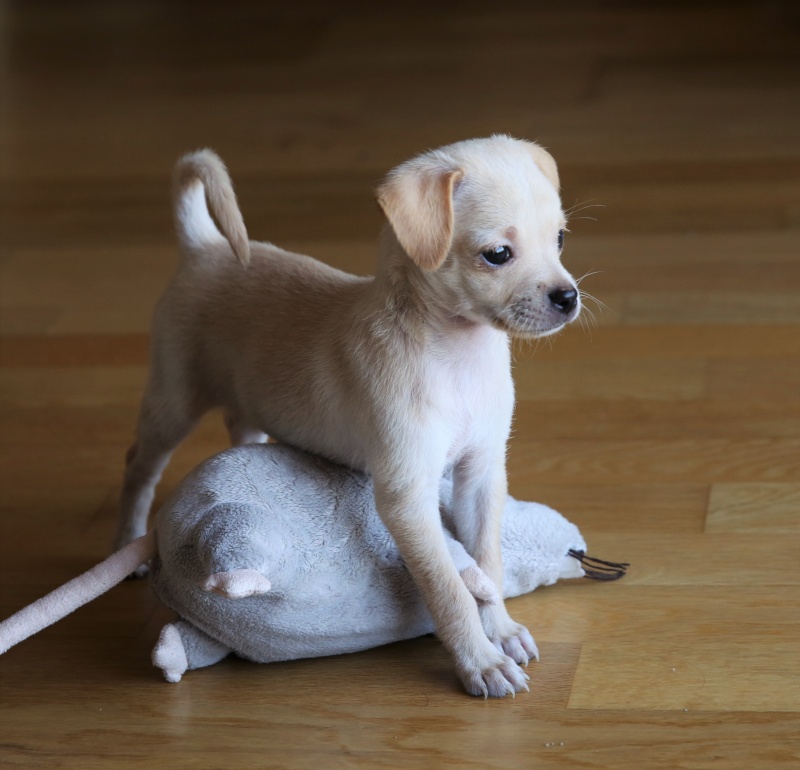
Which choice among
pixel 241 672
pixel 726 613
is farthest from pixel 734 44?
pixel 241 672

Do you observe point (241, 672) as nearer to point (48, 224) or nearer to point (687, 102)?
point (48, 224)

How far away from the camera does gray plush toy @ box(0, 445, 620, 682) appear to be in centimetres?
176

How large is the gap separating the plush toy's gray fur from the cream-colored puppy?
66mm

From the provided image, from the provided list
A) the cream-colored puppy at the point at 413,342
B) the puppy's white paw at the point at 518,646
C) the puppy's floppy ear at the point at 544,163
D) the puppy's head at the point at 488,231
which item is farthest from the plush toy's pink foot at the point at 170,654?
the puppy's floppy ear at the point at 544,163

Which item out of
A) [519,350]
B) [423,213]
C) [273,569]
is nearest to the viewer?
[423,213]

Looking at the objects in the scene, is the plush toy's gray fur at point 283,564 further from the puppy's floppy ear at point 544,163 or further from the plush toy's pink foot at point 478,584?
the puppy's floppy ear at point 544,163

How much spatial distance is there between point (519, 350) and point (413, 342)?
435 millimetres

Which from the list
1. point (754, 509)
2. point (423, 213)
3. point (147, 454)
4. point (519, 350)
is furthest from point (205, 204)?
point (754, 509)

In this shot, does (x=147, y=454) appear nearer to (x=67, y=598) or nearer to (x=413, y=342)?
(x=67, y=598)

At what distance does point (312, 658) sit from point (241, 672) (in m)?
0.10

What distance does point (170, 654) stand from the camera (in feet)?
5.98

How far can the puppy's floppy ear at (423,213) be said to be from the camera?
1.62 m

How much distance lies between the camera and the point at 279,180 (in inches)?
155

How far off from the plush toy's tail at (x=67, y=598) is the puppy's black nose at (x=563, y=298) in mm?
686
